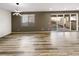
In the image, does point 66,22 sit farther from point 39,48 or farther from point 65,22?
point 39,48

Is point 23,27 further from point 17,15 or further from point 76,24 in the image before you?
point 76,24

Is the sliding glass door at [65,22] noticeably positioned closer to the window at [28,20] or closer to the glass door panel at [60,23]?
the glass door panel at [60,23]

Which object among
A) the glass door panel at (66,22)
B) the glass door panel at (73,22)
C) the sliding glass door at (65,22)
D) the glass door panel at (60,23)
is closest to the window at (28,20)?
the sliding glass door at (65,22)

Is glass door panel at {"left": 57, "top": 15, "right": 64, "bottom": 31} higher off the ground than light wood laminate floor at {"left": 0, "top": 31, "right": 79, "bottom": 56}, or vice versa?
glass door panel at {"left": 57, "top": 15, "right": 64, "bottom": 31}

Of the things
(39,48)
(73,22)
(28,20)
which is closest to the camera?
(39,48)

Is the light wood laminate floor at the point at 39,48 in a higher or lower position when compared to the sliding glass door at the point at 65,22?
lower

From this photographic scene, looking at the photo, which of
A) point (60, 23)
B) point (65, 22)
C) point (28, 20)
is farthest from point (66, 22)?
point (28, 20)

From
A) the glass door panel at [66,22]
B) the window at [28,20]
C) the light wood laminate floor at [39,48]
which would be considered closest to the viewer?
the light wood laminate floor at [39,48]

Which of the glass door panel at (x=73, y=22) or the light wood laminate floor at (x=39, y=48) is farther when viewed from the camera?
the glass door panel at (x=73, y=22)

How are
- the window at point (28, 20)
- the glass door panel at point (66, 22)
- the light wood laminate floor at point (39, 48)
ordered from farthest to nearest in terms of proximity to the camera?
the glass door panel at point (66, 22), the window at point (28, 20), the light wood laminate floor at point (39, 48)

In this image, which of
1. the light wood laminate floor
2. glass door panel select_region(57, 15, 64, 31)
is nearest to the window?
glass door panel select_region(57, 15, 64, 31)

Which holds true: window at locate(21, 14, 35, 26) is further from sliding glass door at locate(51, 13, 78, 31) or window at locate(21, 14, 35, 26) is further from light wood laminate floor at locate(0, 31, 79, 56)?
light wood laminate floor at locate(0, 31, 79, 56)

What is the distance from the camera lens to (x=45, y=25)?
1461 cm

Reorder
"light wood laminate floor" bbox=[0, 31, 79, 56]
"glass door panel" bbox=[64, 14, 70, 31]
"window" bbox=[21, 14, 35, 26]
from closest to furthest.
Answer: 1. "light wood laminate floor" bbox=[0, 31, 79, 56]
2. "window" bbox=[21, 14, 35, 26]
3. "glass door panel" bbox=[64, 14, 70, 31]
